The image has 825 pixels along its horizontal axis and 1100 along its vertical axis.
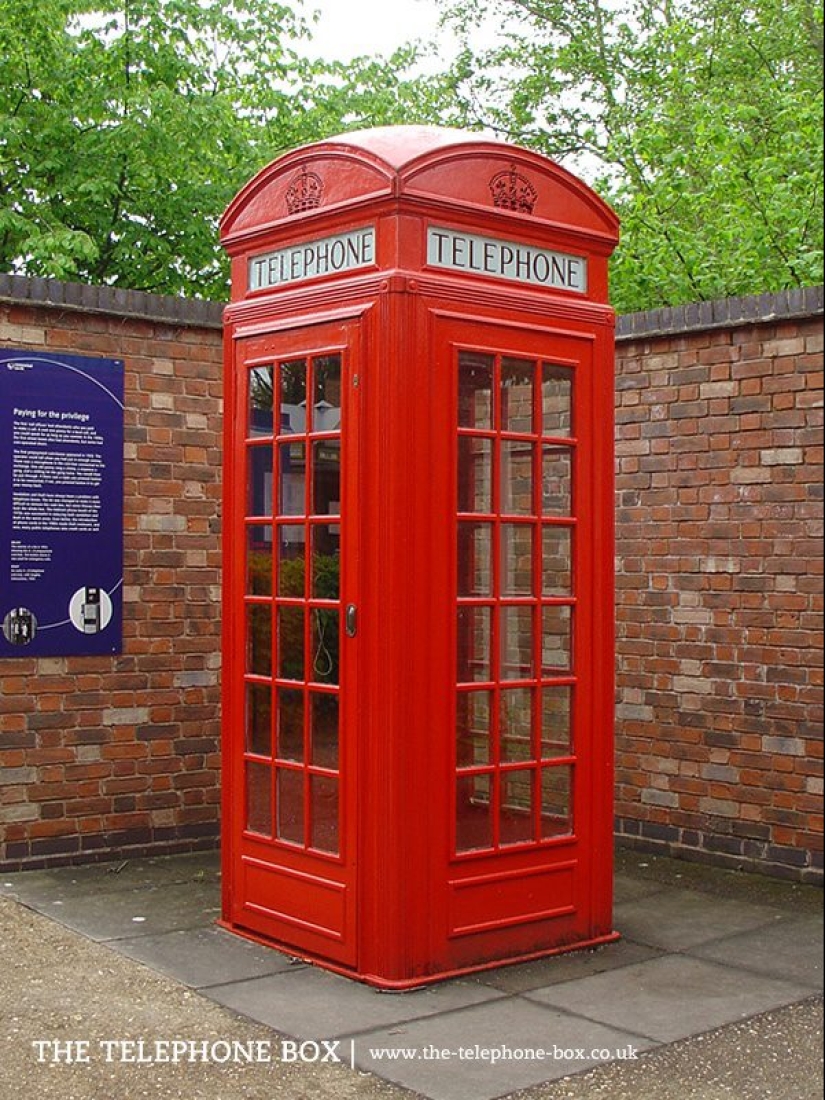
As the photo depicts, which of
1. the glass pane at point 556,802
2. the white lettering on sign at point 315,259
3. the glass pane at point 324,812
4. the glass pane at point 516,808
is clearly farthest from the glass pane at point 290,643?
the white lettering on sign at point 315,259

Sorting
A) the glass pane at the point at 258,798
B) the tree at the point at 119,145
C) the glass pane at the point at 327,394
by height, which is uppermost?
the tree at the point at 119,145

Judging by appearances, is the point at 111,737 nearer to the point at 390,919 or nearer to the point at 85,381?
the point at 85,381

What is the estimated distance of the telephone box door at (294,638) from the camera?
5145 millimetres

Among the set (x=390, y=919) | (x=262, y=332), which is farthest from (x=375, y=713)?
(x=262, y=332)

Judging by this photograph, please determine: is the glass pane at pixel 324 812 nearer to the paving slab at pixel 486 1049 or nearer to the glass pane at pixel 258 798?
the glass pane at pixel 258 798

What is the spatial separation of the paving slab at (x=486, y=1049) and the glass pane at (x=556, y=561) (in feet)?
5.12

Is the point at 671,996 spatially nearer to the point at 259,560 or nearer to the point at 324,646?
the point at 324,646

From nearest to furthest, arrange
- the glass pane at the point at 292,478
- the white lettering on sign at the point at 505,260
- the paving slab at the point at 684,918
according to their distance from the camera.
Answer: the white lettering on sign at the point at 505,260, the glass pane at the point at 292,478, the paving slab at the point at 684,918

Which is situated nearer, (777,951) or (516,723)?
(516,723)

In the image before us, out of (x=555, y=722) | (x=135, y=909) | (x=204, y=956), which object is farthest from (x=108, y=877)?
(x=555, y=722)

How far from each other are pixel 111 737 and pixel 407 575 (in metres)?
2.74

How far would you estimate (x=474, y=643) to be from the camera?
5.20 metres

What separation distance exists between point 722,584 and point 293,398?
2.68 m

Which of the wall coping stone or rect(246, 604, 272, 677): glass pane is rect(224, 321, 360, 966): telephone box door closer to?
rect(246, 604, 272, 677): glass pane
